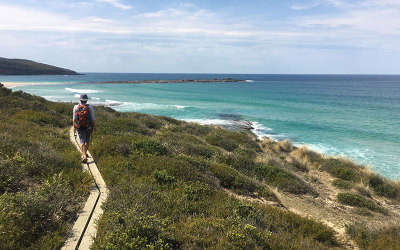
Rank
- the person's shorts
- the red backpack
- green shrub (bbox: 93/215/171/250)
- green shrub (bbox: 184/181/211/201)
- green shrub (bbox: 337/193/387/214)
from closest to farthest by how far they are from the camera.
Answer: green shrub (bbox: 93/215/171/250), green shrub (bbox: 184/181/211/201), the red backpack, the person's shorts, green shrub (bbox: 337/193/387/214)

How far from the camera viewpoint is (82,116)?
299 inches

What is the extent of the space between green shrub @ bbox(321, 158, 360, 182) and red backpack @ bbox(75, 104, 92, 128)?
1445 centimetres

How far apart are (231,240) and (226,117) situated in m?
33.3

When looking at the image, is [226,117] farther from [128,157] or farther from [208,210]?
[208,210]

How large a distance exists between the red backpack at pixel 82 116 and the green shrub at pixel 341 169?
14.4 metres

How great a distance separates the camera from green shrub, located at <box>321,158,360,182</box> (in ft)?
48.3

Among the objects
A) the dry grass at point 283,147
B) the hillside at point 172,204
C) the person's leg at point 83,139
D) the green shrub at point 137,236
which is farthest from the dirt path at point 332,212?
the dry grass at point 283,147

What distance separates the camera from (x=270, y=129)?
30922mm

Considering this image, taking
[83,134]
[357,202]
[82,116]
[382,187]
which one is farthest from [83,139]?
[382,187]

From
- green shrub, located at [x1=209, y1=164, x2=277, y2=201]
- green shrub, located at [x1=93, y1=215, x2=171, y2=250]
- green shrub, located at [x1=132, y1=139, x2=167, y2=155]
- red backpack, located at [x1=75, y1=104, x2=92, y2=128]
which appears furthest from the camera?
green shrub, located at [x1=132, y1=139, x2=167, y2=155]

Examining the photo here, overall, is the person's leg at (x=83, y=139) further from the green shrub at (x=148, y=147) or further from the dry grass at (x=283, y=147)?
the dry grass at (x=283, y=147)

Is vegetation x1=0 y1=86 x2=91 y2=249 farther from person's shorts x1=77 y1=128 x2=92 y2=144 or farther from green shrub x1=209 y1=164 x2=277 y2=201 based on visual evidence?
green shrub x1=209 y1=164 x2=277 y2=201

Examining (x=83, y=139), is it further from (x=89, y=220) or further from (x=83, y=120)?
(x=89, y=220)

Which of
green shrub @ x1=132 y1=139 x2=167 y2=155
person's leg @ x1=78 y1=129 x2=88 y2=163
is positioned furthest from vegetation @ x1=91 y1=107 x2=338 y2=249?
person's leg @ x1=78 y1=129 x2=88 y2=163
